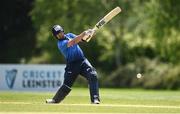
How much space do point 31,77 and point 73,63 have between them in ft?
50.8

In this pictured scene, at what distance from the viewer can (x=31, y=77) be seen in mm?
35250

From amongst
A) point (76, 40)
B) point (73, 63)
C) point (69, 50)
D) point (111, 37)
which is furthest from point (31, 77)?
point (111, 37)

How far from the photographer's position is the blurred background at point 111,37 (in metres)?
54.5

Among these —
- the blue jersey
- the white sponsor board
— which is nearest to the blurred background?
the white sponsor board

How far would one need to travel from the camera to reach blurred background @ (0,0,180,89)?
179ft

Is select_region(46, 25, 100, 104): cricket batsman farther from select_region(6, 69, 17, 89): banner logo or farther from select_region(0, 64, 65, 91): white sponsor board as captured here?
select_region(6, 69, 17, 89): banner logo

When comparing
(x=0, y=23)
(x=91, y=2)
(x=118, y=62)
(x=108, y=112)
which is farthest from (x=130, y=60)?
(x=108, y=112)

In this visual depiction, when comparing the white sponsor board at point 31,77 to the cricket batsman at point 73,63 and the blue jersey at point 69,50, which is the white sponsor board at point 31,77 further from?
the blue jersey at point 69,50

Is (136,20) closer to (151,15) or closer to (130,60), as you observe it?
(130,60)

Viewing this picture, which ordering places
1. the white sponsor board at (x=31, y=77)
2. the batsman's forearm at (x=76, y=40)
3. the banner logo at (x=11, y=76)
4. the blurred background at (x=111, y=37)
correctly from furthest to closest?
the blurred background at (x=111, y=37) → the banner logo at (x=11, y=76) → the white sponsor board at (x=31, y=77) → the batsman's forearm at (x=76, y=40)

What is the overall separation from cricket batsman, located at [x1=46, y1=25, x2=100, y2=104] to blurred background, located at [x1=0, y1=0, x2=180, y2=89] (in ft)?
105

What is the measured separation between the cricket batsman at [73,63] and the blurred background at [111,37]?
31913mm

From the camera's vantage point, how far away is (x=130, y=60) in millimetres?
65250

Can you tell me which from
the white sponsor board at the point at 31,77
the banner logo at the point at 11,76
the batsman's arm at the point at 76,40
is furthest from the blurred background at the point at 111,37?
the batsman's arm at the point at 76,40
